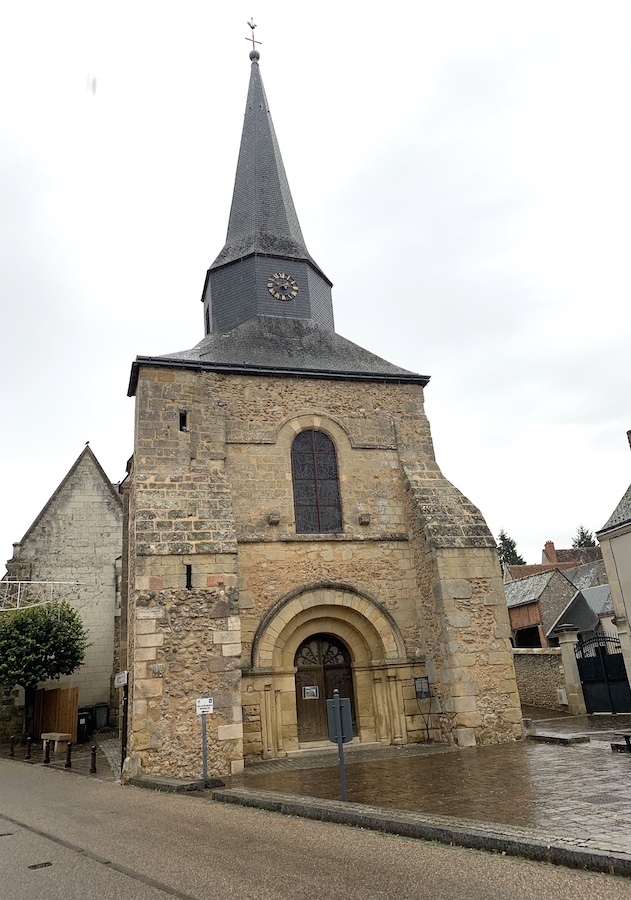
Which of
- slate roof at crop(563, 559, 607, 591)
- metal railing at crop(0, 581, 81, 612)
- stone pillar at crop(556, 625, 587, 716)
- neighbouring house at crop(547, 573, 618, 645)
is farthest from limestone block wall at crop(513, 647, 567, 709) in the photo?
metal railing at crop(0, 581, 81, 612)

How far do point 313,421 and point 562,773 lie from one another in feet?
27.2

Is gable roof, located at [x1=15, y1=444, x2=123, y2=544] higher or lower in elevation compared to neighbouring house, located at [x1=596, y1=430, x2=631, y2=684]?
higher

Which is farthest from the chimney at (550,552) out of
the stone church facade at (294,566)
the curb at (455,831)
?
the curb at (455,831)

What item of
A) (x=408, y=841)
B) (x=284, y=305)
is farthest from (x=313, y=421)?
(x=408, y=841)

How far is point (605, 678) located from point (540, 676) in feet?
7.59

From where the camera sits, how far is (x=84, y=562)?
2170 cm

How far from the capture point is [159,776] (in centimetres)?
1008

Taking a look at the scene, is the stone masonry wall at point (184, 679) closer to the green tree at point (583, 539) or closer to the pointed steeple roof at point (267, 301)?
the pointed steeple roof at point (267, 301)

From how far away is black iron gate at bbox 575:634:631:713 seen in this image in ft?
56.1

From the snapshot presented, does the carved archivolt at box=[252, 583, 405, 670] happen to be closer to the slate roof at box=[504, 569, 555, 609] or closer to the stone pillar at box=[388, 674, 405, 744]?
the stone pillar at box=[388, 674, 405, 744]

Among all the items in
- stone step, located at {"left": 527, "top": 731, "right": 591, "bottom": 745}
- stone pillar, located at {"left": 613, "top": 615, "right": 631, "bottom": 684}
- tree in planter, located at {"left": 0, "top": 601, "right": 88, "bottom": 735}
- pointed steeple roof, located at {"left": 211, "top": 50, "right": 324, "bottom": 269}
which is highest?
pointed steeple roof, located at {"left": 211, "top": 50, "right": 324, "bottom": 269}

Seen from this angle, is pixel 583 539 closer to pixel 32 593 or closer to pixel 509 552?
pixel 509 552

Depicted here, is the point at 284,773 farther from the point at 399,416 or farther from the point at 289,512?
the point at 399,416

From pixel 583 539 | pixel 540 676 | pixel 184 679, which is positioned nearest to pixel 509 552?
pixel 583 539
